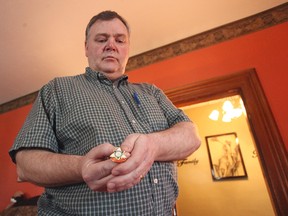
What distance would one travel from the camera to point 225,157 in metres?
3.25

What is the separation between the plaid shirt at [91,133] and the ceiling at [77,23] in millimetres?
941

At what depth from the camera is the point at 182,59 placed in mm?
1785

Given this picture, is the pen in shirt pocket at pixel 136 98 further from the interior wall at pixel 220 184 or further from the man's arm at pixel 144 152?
the interior wall at pixel 220 184

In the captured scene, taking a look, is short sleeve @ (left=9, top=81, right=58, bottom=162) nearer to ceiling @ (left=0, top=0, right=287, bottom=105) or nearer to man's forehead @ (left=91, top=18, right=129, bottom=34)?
man's forehead @ (left=91, top=18, right=129, bottom=34)

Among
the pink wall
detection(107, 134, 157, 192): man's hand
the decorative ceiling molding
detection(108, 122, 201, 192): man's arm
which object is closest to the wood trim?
the pink wall

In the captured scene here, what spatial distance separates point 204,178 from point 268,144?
7.56ft

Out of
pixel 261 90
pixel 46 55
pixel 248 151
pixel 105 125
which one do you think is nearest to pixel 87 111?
pixel 105 125

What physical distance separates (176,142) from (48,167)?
1.12ft

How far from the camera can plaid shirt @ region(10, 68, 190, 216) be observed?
1.74ft

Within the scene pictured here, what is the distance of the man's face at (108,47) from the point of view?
0.90 meters

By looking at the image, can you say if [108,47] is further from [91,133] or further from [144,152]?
[144,152]

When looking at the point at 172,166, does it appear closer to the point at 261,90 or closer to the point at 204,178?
the point at 261,90

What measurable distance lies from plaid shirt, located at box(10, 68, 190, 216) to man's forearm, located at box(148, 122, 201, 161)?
7cm

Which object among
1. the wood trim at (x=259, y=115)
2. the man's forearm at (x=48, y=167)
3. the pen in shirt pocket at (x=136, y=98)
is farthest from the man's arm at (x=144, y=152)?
the wood trim at (x=259, y=115)
